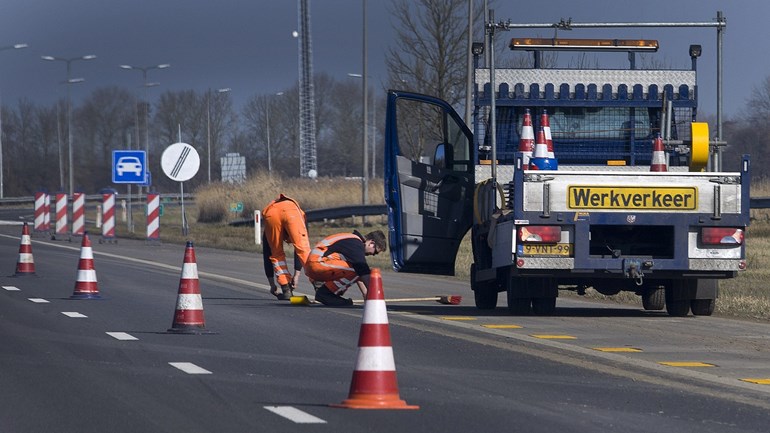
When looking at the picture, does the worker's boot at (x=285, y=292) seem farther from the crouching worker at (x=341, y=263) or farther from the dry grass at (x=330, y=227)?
the dry grass at (x=330, y=227)

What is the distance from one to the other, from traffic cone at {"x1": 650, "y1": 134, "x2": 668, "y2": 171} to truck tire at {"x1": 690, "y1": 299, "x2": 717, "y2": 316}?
149 centimetres

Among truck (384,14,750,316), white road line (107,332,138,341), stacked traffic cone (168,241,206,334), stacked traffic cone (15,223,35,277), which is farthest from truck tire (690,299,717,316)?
stacked traffic cone (15,223,35,277)

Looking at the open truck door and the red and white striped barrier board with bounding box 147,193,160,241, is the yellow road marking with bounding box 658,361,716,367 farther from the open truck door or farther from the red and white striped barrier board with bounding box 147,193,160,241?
the red and white striped barrier board with bounding box 147,193,160,241

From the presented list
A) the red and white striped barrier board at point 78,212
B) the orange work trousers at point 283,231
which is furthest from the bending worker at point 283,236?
the red and white striped barrier board at point 78,212

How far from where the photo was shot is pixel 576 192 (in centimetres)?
1447

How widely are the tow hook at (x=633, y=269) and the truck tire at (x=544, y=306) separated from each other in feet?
3.90

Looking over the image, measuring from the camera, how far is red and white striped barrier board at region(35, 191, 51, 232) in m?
40.7

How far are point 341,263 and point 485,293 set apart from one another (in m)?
1.81

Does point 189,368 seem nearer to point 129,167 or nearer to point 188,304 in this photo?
point 188,304

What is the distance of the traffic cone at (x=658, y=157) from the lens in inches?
614

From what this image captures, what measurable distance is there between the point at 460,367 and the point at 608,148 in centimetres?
700

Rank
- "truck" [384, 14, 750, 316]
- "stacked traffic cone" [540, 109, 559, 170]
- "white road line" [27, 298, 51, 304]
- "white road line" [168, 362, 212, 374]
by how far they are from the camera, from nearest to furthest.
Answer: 1. "white road line" [168, 362, 212, 374]
2. "truck" [384, 14, 750, 316]
3. "stacked traffic cone" [540, 109, 559, 170]
4. "white road line" [27, 298, 51, 304]

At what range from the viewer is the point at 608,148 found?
55.8ft

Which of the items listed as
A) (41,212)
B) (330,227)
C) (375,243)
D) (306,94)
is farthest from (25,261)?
(306,94)
